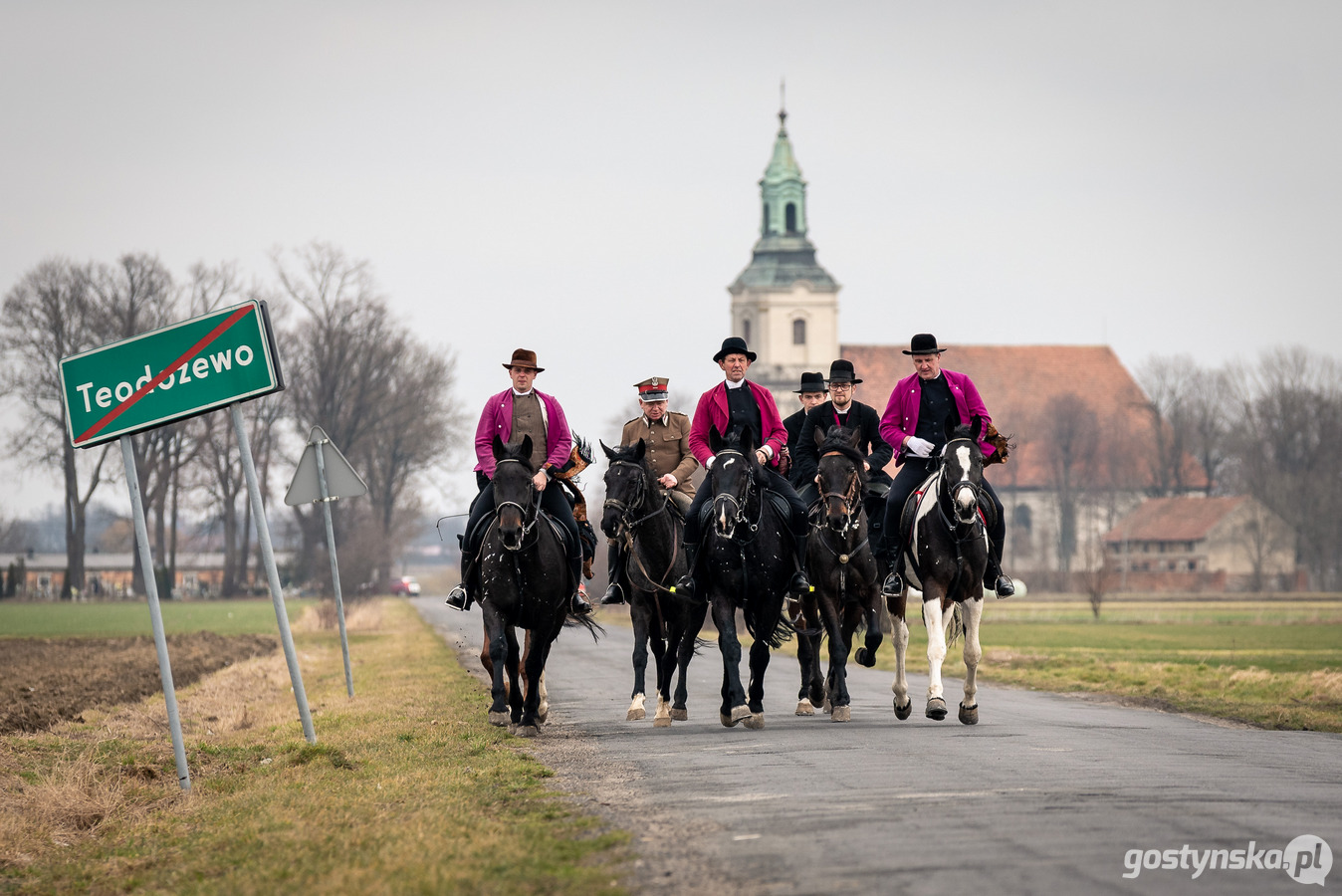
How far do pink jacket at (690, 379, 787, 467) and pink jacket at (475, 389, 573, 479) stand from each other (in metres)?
1.18

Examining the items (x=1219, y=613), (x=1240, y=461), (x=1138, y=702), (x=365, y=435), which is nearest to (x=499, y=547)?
(x=1138, y=702)

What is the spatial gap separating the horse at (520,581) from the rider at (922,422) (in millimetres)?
3065

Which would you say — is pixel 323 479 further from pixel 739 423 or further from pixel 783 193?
pixel 783 193

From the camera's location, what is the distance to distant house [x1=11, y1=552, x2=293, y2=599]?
87.8 m

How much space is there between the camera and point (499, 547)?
1352 cm

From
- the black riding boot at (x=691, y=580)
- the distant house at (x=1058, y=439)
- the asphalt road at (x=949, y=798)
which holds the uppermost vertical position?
the distant house at (x=1058, y=439)

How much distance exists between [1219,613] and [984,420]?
52605 mm

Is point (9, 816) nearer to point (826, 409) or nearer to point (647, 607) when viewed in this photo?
point (647, 607)

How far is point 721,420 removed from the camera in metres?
14.7

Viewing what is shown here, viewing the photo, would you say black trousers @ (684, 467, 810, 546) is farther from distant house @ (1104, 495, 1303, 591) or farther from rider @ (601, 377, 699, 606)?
distant house @ (1104, 495, 1303, 591)

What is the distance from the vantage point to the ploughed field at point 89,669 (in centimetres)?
1820

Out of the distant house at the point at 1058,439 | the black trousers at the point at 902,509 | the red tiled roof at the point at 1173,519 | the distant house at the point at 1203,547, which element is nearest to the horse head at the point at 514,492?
the black trousers at the point at 902,509

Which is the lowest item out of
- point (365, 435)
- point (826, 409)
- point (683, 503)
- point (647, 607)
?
point (647, 607)

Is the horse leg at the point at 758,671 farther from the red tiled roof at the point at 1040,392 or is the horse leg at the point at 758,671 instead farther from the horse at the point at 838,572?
the red tiled roof at the point at 1040,392
